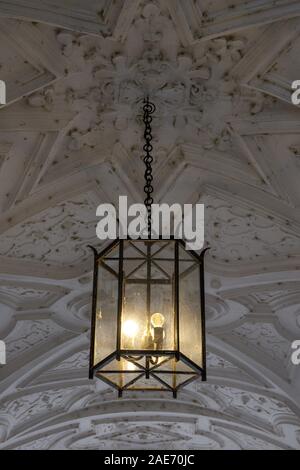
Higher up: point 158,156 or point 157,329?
point 158,156

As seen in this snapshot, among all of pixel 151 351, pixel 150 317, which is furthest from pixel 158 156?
pixel 151 351

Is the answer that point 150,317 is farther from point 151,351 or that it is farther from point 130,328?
point 151,351

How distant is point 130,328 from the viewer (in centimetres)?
492

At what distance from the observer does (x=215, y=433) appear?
454 inches

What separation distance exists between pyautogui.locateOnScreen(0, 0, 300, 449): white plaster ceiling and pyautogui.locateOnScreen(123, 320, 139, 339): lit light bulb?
211 centimetres

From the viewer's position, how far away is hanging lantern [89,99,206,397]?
484 cm

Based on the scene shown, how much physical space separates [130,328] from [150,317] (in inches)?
5.7

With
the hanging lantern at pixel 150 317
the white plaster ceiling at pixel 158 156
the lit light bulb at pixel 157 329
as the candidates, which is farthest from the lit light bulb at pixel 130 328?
the white plaster ceiling at pixel 158 156

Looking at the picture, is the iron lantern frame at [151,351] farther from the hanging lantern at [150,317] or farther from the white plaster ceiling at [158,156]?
the white plaster ceiling at [158,156]

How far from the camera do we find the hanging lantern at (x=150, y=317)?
15.9 feet

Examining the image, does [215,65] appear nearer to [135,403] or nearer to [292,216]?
[292,216]

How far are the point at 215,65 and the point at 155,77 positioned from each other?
476 millimetres

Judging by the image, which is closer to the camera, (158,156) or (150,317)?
(150,317)
